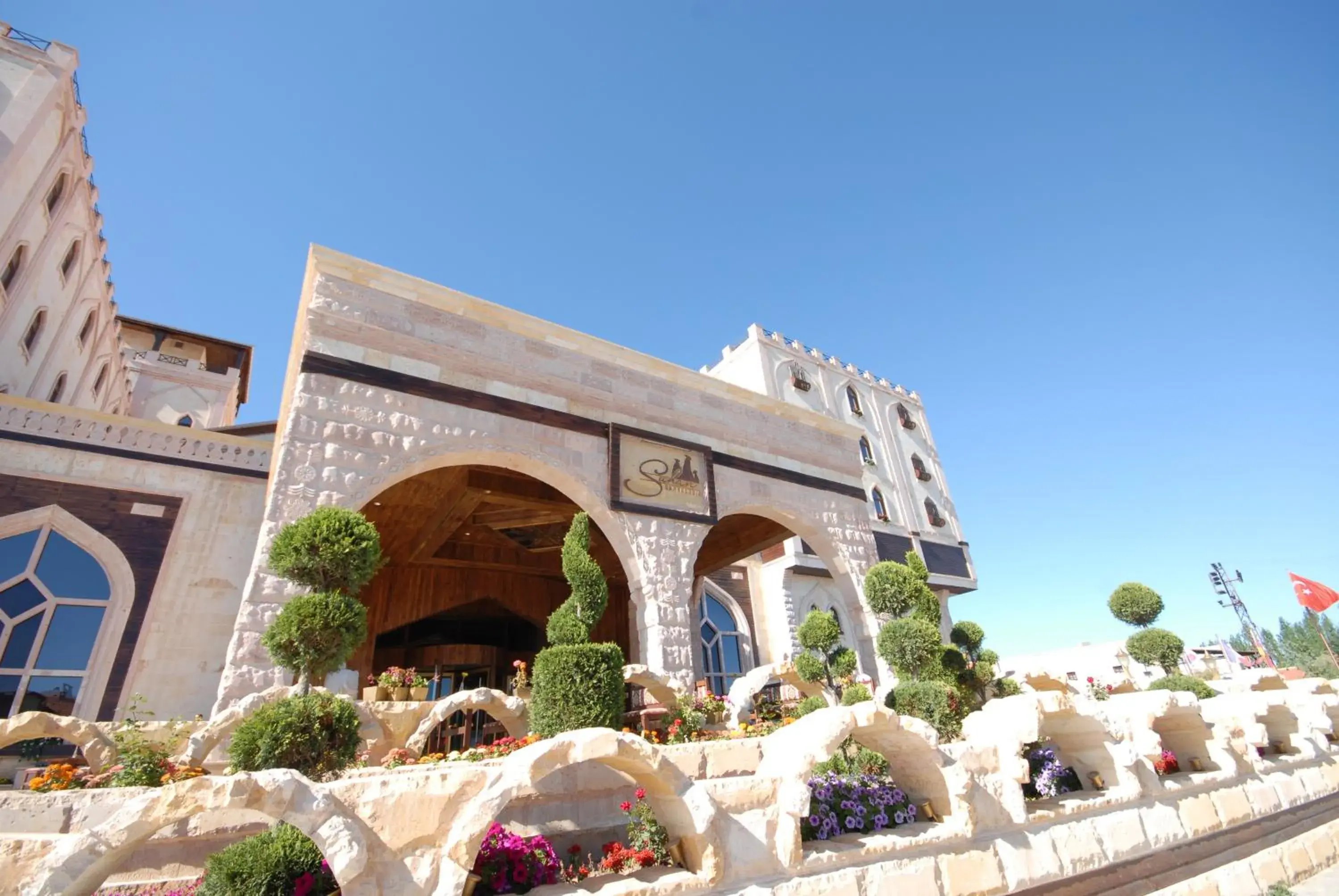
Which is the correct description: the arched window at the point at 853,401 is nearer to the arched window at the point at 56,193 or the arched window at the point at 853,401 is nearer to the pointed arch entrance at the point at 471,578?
the pointed arch entrance at the point at 471,578

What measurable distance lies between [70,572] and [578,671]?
8338 millimetres

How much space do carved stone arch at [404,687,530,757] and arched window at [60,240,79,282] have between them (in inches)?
656

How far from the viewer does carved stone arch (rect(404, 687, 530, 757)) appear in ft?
20.6

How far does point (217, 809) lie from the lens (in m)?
2.43

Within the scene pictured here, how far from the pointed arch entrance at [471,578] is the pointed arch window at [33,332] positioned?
31.6 feet

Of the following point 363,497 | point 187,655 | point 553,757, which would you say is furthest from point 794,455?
point 187,655

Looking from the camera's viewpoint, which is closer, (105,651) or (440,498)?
(105,651)

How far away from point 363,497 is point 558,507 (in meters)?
4.41

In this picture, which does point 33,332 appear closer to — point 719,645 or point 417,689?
point 417,689

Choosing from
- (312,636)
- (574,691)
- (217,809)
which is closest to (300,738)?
(312,636)

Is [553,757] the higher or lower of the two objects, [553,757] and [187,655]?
the lower

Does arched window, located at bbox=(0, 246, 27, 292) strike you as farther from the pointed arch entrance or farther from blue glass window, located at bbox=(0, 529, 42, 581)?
the pointed arch entrance

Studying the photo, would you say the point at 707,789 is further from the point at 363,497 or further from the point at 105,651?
the point at 105,651

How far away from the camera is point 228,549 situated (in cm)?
952
